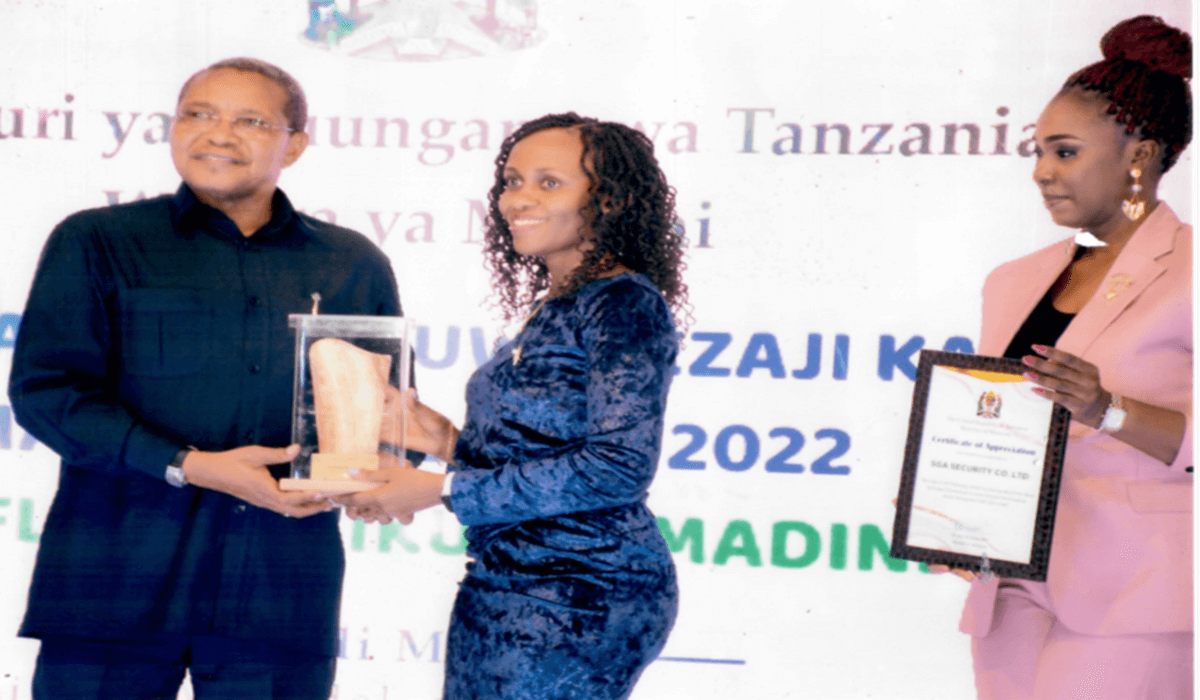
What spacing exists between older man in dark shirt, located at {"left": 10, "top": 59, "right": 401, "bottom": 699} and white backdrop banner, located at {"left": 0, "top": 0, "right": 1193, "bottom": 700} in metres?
0.67

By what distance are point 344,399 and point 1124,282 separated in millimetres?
1586

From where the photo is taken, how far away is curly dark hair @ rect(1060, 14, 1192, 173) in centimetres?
212

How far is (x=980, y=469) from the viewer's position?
6.97ft

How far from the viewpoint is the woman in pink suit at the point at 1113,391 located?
6.66 ft

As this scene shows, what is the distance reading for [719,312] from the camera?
3062 mm

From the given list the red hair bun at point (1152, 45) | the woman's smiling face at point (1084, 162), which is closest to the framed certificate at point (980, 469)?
the woman's smiling face at point (1084, 162)

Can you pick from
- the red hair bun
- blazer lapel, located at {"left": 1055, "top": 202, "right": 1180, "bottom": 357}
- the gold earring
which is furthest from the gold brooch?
the red hair bun

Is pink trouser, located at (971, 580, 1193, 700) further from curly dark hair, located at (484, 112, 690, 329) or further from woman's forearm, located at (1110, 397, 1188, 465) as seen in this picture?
curly dark hair, located at (484, 112, 690, 329)

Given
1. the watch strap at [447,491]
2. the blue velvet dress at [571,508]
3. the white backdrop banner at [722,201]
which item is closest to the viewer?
the blue velvet dress at [571,508]

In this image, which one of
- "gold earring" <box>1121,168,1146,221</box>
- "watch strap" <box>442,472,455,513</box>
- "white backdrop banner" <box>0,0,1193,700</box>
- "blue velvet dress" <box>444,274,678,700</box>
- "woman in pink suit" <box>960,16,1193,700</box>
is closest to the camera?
"blue velvet dress" <box>444,274,678,700</box>

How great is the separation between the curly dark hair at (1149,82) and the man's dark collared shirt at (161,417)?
1785 millimetres

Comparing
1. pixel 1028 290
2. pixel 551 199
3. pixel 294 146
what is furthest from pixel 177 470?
pixel 1028 290

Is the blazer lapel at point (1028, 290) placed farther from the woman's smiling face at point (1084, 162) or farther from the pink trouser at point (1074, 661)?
the pink trouser at point (1074, 661)

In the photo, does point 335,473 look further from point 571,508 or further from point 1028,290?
point 1028,290
